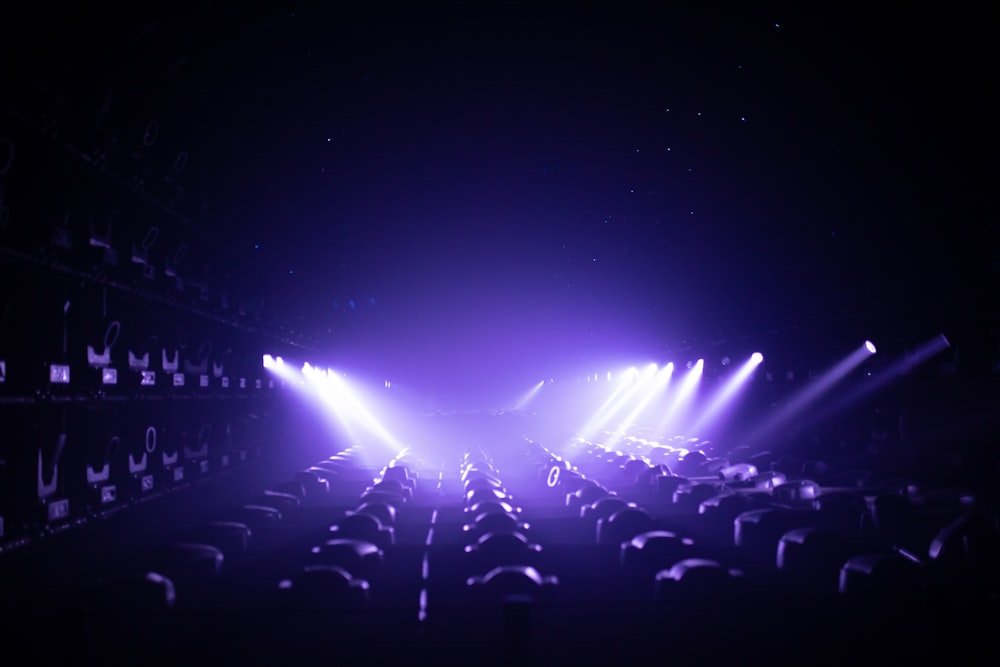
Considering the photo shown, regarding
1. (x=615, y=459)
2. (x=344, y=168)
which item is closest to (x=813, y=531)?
(x=344, y=168)

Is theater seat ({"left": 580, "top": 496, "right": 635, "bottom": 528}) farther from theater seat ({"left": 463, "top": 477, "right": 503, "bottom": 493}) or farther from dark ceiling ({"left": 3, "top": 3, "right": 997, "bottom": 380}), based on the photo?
dark ceiling ({"left": 3, "top": 3, "right": 997, "bottom": 380})

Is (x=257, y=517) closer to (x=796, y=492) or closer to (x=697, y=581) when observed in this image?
(x=697, y=581)

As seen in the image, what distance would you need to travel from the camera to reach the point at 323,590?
27.6ft

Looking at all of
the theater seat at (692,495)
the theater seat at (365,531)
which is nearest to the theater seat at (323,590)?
the theater seat at (365,531)

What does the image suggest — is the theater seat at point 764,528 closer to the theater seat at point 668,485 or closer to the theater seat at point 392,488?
the theater seat at point 668,485

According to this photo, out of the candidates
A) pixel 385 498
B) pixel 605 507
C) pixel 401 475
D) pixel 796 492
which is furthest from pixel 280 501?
pixel 796 492

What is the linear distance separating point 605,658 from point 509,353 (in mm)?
36041

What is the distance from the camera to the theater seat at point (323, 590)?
27.2 ft

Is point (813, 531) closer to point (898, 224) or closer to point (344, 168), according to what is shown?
point (898, 224)

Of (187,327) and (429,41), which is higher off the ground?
(429,41)

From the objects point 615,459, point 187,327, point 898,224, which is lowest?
point 615,459

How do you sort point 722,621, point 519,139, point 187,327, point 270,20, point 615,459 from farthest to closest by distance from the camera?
point 615,459
point 187,327
point 519,139
point 270,20
point 722,621

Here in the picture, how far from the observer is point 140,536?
12.3 m

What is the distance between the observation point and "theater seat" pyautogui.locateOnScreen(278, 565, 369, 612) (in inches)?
327
